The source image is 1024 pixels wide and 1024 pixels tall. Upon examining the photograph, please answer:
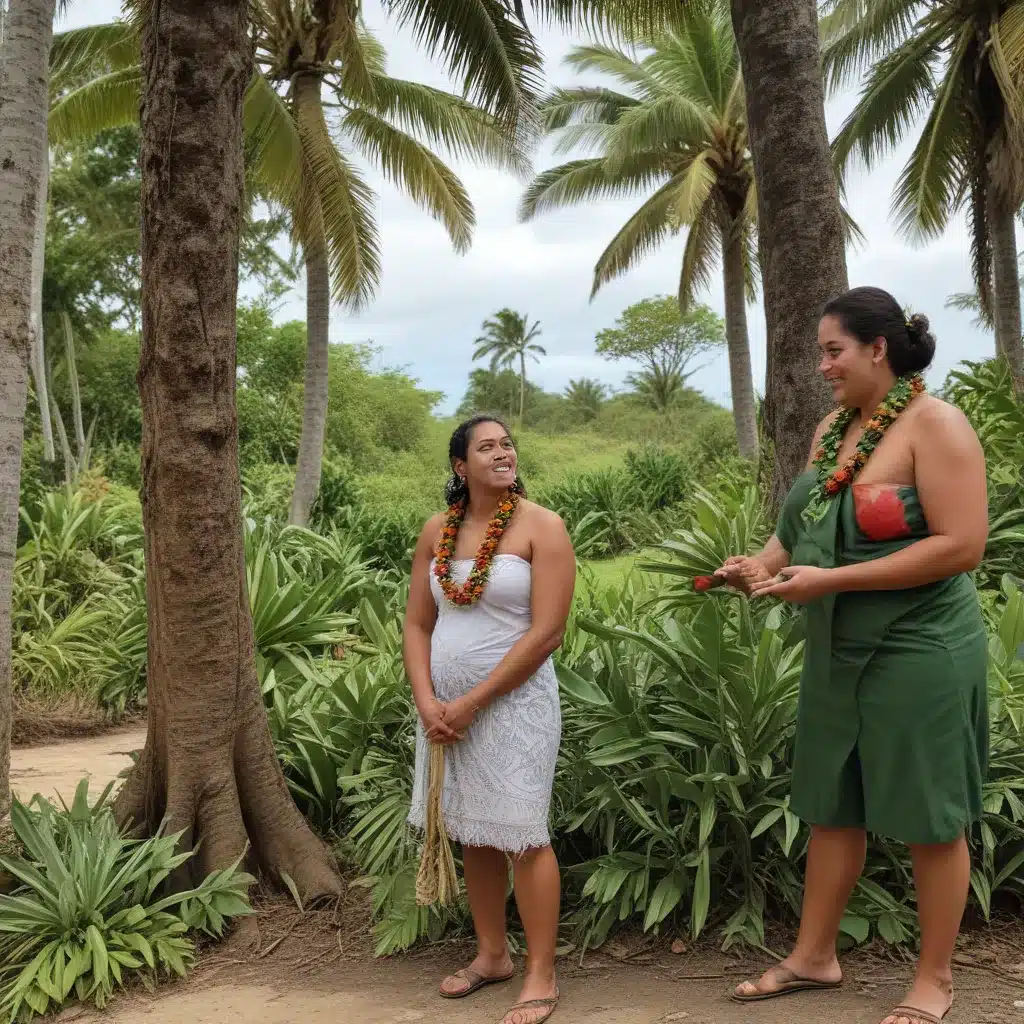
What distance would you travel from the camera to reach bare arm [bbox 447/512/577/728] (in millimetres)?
3227

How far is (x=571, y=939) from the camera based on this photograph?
3803 mm

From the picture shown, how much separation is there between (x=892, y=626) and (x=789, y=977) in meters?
1.14

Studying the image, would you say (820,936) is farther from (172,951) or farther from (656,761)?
(172,951)

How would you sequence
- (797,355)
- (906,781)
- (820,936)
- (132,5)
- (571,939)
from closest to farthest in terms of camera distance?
(906,781)
(820,936)
(571,939)
(797,355)
(132,5)

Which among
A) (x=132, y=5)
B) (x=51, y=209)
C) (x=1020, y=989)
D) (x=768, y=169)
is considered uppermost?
(x=51, y=209)

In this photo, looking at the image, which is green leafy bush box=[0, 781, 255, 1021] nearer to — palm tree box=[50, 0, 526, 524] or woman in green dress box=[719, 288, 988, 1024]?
woman in green dress box=[719, 288, 988, 1024]

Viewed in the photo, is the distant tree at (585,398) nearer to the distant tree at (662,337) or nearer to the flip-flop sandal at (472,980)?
the distant tree at (662,337)

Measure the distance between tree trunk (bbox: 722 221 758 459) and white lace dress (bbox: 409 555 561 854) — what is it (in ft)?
52.6

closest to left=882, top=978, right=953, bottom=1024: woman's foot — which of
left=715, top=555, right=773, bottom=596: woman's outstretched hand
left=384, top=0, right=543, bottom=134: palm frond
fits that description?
left=715, top=555, right=773, bottom=596: woman's outstretched hand

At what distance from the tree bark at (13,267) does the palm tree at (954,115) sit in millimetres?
A: 10947

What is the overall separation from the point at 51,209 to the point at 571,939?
26041 millimetres

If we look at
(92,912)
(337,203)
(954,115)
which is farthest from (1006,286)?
(92,912)

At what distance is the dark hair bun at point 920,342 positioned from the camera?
299 cm

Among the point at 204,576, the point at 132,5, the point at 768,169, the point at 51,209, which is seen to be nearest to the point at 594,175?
the point at 132,5
